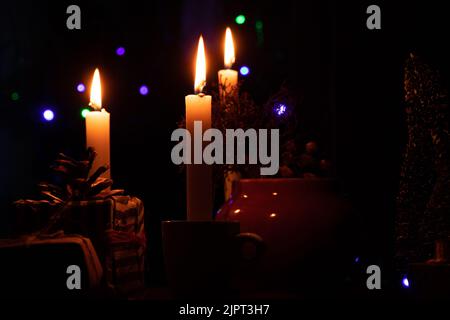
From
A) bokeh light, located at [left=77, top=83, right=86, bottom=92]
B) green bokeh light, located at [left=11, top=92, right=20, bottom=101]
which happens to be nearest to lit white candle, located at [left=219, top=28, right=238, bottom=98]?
bokeh light, located at [left=77, top=83, right=86, bottom=92]

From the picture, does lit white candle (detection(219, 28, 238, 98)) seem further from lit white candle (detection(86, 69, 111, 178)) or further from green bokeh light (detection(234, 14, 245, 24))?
green bokeh light (detection(234, 14, 245, 24))

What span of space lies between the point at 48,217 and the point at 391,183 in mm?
737

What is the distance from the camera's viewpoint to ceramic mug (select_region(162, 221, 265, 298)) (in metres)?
0.80

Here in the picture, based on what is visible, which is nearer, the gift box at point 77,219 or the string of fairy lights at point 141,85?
the gift box at point 77,219

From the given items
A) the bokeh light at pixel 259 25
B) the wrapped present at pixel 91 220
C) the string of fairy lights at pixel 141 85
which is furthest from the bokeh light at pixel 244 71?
the wrapped present at pixel 91 220

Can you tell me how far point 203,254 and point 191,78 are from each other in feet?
2.55

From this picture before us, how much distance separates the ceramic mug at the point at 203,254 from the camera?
2.63 ft

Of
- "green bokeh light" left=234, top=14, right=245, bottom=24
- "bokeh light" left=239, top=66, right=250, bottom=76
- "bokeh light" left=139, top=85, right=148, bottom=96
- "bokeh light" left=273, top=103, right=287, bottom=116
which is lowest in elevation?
"bokeh light" left=273, top=103, right=287, bottom=116

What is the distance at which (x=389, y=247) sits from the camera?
1.33m

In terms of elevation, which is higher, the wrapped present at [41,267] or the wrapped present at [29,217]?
the wrapped present at [29,217]

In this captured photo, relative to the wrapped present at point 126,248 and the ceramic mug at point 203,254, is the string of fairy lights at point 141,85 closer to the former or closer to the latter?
the wrapped present at point 126,248

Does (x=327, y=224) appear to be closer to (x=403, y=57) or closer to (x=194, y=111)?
(x=194, y=111)

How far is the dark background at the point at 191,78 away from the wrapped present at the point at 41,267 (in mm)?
608

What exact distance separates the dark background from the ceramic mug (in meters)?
0.58
